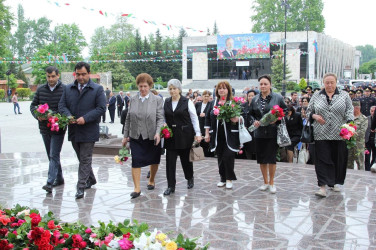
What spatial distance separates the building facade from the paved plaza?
44.7 metres

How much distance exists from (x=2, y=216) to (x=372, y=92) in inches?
536

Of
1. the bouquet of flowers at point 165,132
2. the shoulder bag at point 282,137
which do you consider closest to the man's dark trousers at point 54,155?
the bouquet of flowers at point 165,132

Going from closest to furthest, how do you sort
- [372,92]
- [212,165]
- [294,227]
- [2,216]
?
1. [2,216]
2. [294,227]
3. [212,165]
4. [372,92]

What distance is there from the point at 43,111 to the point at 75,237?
142 inches

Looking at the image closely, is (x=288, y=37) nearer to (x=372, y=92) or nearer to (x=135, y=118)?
(x=372, y=92)

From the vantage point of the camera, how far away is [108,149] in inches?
404

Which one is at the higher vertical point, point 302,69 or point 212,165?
point 302,69

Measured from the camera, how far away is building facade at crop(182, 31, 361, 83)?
53.8 m

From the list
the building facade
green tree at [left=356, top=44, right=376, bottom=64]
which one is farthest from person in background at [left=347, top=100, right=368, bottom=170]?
green tree at [left=356, top=44, right=376, bottom=64]

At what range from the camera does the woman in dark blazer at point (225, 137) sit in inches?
257

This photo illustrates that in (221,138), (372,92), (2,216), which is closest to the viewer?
(2,216)

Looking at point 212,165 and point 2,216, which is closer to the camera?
point 2,216

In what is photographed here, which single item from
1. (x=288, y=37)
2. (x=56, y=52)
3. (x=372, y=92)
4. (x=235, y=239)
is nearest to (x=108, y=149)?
(x=235, y=239)

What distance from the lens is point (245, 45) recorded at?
178 ft
